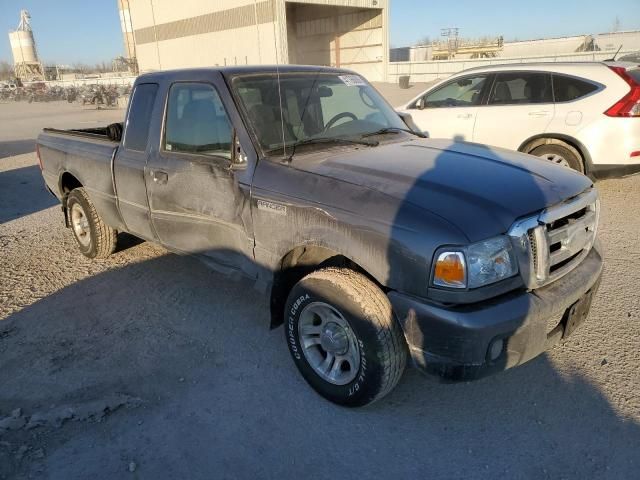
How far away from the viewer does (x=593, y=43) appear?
40438 millimetres

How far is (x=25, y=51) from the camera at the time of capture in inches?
3054

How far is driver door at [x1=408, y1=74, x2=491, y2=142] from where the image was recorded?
744 cm

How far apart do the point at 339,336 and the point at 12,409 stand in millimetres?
2032

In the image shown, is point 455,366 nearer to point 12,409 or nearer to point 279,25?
point 12,409

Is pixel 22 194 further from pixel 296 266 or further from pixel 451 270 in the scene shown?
pixel 451 270

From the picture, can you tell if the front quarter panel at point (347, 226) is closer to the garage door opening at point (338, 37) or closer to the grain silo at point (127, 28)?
the garage door opening at point (338, 37)

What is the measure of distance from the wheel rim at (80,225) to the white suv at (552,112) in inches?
173

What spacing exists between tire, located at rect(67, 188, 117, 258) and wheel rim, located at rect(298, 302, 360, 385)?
303 centimetres

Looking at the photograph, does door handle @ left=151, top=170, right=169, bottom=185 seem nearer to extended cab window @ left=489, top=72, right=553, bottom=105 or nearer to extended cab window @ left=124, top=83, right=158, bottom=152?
extended cab window @ left=124, top=83, right=158, bottom=152

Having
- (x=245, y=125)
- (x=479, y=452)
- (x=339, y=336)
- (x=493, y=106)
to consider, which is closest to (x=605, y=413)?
(x=479, y=452)

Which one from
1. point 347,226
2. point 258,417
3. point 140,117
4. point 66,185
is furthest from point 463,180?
point 66,185

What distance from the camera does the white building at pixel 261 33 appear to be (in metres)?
33.5

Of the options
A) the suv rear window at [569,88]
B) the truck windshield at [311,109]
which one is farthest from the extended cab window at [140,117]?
the suv rear window at [569,88]

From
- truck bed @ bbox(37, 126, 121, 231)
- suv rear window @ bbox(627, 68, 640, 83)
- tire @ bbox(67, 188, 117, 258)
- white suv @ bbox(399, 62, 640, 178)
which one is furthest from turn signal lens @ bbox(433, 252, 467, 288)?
suv rear window @ bbox(627, 68, 640, 83)
